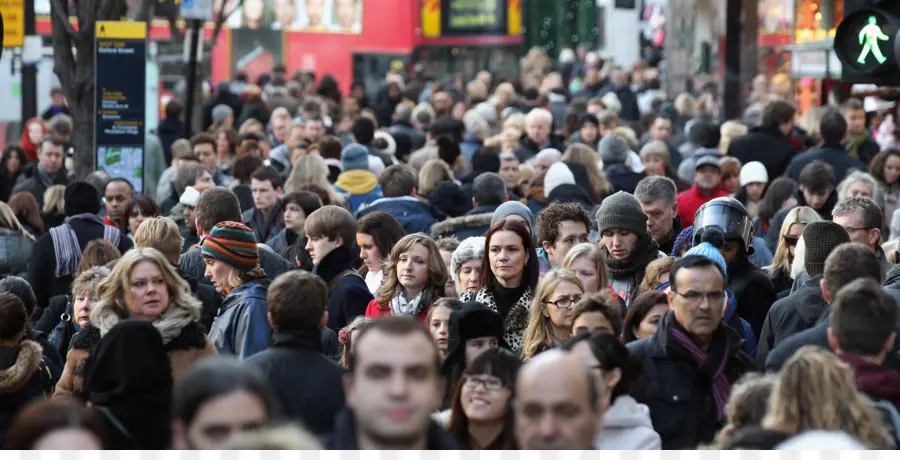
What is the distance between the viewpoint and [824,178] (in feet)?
42.0

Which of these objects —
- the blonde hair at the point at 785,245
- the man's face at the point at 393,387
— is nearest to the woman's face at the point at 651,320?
the blonde hair at the point at 785,245

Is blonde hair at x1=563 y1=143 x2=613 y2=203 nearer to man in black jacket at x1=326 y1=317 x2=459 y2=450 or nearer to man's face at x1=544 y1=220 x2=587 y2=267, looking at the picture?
man's face at x1=544 y1=220 x2=587 y2=267

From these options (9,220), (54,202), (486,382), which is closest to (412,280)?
(486,382)

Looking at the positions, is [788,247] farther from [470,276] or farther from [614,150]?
[614,150]

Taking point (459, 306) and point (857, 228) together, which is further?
point (857, 228)

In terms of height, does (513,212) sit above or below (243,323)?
above

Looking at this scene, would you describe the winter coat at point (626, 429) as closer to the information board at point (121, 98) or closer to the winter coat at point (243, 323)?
the winter coat at point (243, 323)

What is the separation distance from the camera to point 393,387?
15.8 ft

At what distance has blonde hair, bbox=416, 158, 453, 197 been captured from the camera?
14258 millimetres

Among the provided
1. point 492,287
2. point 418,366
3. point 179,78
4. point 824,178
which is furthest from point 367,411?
point 179,78

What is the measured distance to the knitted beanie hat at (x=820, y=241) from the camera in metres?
9.06

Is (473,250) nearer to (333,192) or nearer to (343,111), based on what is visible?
(333,192)

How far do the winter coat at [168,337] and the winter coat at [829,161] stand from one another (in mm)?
8819

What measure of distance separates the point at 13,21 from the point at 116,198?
724cm
